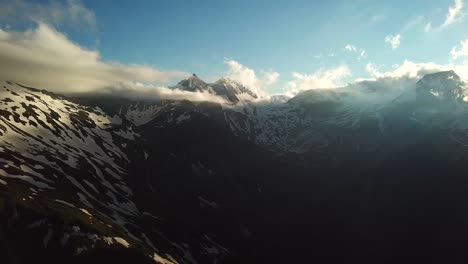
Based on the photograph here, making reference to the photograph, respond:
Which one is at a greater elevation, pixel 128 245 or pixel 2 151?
pixel 2 151

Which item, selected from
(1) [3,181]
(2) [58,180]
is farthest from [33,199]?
(2) [58,180]

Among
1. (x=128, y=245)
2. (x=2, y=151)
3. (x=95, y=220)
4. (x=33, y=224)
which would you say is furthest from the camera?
(x=2, y=151)

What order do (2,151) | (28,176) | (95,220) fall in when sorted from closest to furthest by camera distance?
(95,220), (28,176), (2,151)

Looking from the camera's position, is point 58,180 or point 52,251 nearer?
point 52,251

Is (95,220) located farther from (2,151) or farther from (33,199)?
(2,151)

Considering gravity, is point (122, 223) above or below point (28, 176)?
below

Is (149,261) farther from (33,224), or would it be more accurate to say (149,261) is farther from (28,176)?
(28,176)

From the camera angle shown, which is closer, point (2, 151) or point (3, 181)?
point (3, 181)

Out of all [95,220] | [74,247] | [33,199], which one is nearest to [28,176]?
[33,199]

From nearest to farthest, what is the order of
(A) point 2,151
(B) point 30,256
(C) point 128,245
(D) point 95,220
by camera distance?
(B) point 30,256 → (C) point 128,245 → (D) point 95,220 → (A) point 2,151
